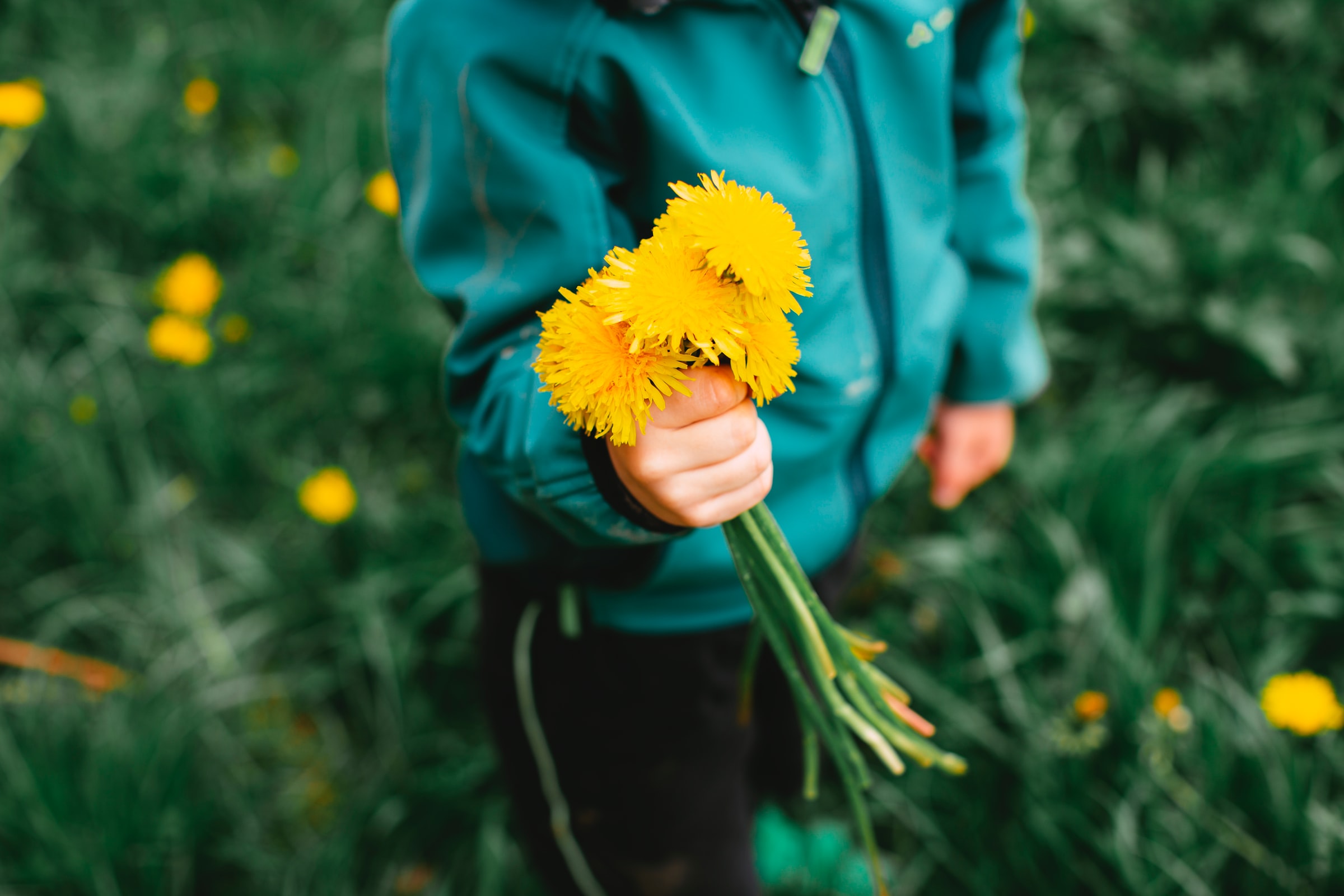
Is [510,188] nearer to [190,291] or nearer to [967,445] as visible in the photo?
[967,445]

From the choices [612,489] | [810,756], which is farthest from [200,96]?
[810,756]

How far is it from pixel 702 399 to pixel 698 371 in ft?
0.08

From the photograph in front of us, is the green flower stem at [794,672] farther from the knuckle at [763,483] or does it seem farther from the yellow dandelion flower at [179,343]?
the yellow dandelion flower at [179,343]

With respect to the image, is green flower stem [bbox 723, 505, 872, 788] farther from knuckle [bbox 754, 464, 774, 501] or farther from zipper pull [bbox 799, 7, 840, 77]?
zipper pull [bbox 799, 7, 840, 77]

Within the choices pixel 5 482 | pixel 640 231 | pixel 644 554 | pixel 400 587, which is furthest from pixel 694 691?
pixel 5 482

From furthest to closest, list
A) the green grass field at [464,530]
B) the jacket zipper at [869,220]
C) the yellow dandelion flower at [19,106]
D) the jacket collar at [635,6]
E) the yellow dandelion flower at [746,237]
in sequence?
the yellow dandelion flower at [19,106], the green grass field at [464,530], the jacket zipper at [869,220], the jacket collar at [635,6], the yellow dandelion flower at [746,237]

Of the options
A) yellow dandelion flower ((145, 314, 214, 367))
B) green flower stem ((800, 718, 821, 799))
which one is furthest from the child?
yellow dandelion flower ((145, 314, 214, 367))

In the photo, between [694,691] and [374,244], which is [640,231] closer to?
[694,691]

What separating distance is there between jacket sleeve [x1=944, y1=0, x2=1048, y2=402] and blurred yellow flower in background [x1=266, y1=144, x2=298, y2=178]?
163 cm

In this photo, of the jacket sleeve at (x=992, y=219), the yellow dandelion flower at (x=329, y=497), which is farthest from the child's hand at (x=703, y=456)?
the yellow dandelion flower at (x=329, y=497)

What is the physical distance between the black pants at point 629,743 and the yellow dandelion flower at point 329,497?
1.88 ft

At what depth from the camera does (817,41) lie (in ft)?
2.38

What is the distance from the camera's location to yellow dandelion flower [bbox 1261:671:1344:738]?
1.13m

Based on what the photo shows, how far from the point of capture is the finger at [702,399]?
48cm
